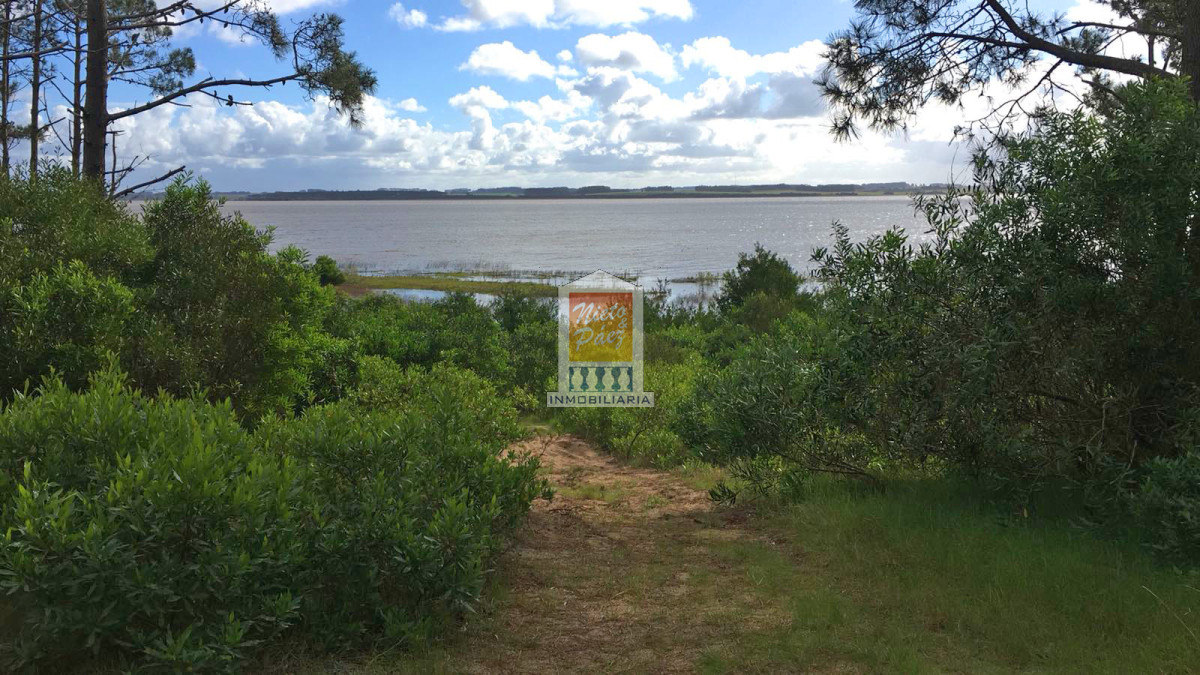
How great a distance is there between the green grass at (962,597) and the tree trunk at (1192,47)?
3.90 metres

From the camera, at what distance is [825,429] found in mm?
7348

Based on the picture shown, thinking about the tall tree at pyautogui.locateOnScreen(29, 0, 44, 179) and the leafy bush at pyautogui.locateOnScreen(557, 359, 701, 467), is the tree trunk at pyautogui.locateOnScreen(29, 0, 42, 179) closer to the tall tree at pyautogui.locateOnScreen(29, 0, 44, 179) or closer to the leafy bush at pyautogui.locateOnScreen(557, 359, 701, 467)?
the tall tree at pyautogui.locateOnScreen(29, 0, 44, 179)

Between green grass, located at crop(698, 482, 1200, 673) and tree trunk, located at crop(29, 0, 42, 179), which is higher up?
tree trunk, located at crop(29, 0, 42, 179)

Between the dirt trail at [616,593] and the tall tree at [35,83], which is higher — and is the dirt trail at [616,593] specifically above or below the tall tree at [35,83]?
below

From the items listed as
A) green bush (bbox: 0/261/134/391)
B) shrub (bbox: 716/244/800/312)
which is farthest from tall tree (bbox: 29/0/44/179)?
shrub (bbox: 716/244/800/312)

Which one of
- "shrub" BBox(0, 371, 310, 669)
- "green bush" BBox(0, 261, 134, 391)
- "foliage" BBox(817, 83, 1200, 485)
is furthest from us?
"green bush" BBox(0, 261, 134, 391)

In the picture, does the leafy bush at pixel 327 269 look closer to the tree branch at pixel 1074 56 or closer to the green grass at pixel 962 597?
the tree branch at pixel 1074 56

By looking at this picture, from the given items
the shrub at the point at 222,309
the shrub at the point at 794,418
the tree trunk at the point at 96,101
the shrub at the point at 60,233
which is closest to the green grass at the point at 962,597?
the shrub at the point at 794,418

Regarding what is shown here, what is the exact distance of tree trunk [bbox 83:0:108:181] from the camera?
33.2ft

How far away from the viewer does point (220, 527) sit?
12.5ft

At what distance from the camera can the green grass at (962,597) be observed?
4230 millimetres

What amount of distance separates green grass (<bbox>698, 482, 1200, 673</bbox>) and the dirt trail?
9.6 inches

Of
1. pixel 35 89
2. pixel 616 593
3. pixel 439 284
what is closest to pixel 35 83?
pixel 35 89

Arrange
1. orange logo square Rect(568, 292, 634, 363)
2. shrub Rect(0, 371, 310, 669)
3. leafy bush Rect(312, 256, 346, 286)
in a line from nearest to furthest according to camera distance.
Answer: shrub Rect(0, 371, 310, 669) → orange logo square Rect(568, 292, 634, 363) → leafy bush Rect(312, 256, 346, 286)
